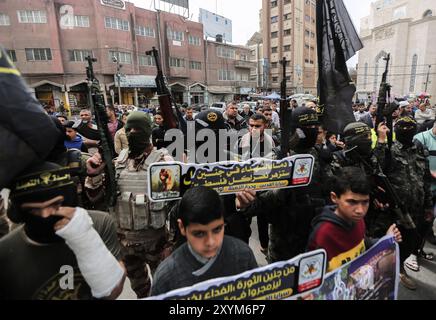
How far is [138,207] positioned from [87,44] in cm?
3078

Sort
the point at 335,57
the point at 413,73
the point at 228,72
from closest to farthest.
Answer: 1. the point at 335,57
2. the point at 228,72
3. the point at 413,73

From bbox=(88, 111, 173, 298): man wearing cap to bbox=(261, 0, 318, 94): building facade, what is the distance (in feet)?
151

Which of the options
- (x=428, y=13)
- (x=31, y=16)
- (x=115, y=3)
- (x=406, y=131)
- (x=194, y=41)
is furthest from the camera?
(x=428, y=13)

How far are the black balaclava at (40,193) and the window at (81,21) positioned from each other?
32191 mm

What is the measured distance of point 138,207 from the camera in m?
2.17

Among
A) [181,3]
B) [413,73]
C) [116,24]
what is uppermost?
[181,3]

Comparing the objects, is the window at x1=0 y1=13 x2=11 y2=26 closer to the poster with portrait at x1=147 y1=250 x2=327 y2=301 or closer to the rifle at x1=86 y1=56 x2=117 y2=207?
the rifle at x1=86 y1=56 x2=117 y2=207

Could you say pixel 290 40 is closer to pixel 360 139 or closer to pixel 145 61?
pixel 145 61

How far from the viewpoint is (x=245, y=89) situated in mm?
43219

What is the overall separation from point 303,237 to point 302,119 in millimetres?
1142

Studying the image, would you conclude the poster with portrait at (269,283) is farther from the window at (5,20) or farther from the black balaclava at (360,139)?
the window at (5,20)

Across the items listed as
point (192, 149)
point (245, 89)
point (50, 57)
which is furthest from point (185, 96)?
point (192, 149)

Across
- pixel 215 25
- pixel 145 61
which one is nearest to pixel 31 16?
pixel 145 61
